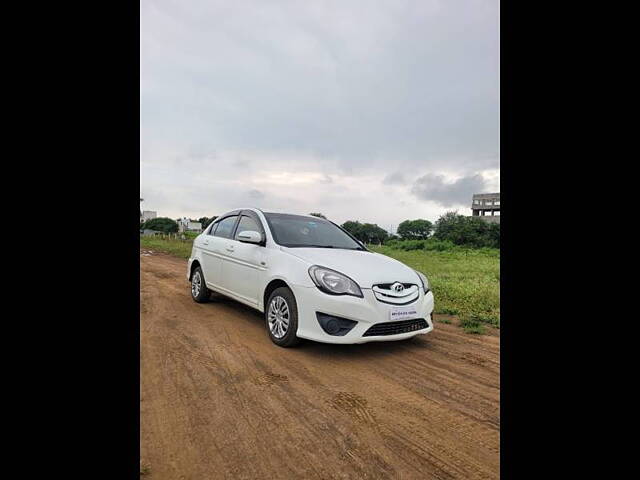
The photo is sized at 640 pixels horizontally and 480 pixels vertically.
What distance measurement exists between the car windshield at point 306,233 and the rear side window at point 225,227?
82 centimetres

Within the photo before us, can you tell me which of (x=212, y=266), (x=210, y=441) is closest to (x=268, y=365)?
(x=210, y=441)

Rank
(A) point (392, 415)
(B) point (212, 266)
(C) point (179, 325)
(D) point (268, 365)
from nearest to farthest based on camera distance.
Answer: (A) point (392, 415)
(D) point (268, 365)
(C) point (179, 325)
(B) point (212, 266)

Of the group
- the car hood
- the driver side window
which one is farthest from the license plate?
the driver side window

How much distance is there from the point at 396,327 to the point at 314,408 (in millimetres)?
1442

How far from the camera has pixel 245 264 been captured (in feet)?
15.0

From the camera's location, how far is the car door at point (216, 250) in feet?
17.2

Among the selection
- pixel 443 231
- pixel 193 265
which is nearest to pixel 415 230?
pixel 443 231

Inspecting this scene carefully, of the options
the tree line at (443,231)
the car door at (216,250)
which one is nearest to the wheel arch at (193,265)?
the car door at (216,250)

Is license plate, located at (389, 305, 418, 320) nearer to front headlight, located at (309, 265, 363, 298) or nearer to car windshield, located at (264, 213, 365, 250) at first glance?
front headlight, located at (309, 265, 363, 298)

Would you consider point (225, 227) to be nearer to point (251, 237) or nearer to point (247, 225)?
point (247, 225)

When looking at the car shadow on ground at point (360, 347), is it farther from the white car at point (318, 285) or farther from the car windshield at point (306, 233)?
the car windshield at point (306, 233)
